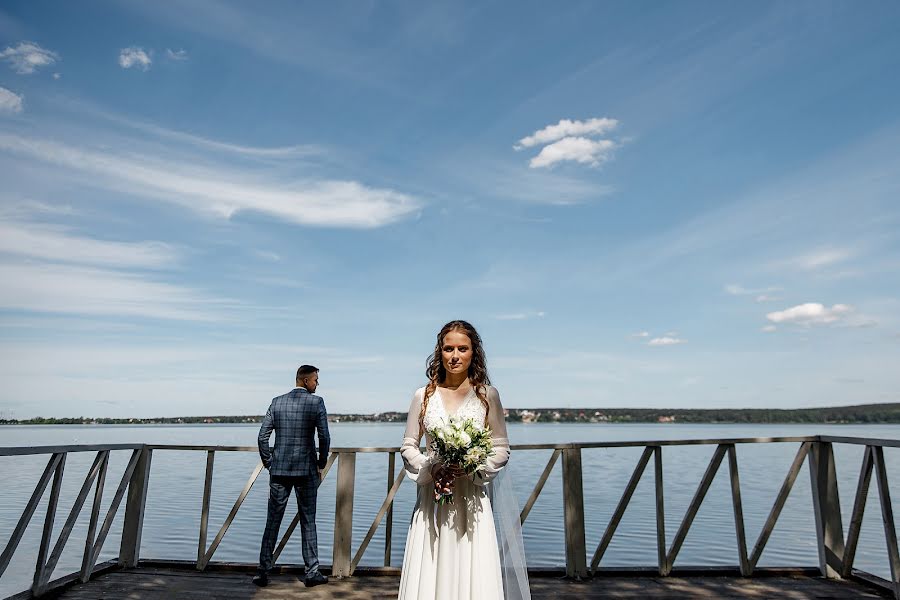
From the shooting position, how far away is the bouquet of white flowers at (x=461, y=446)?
126 inches

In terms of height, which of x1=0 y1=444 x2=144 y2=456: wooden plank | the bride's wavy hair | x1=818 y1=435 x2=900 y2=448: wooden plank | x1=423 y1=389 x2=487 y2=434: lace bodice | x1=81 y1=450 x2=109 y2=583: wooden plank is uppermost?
the bride's wavy hair

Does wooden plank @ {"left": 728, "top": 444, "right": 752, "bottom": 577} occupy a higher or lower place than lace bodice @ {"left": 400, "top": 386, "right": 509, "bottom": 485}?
lower

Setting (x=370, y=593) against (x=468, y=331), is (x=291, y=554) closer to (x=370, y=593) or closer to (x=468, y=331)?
(x=370, y=593)

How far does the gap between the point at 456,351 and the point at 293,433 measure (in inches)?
108

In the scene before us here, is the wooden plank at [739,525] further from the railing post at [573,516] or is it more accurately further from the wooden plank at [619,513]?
the railing post at [573,516]

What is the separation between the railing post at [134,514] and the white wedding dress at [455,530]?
3.77 m

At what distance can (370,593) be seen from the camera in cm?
523

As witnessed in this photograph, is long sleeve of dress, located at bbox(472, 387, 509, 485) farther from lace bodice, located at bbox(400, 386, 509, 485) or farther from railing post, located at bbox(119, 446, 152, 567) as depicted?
railing post, located at bbox(119, 446, 152, 567)

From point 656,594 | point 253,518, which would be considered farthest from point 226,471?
point 656,594

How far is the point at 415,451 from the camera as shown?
342 cm

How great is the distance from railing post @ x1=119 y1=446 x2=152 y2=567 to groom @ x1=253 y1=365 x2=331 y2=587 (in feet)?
4.44

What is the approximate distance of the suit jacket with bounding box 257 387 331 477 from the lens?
18.4 feet

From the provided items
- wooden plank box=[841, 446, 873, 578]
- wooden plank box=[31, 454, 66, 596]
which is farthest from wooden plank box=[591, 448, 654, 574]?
wooden plank box=[31, 454, 66, 596]

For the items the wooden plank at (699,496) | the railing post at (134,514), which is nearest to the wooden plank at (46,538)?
the railing post at (134,514)
